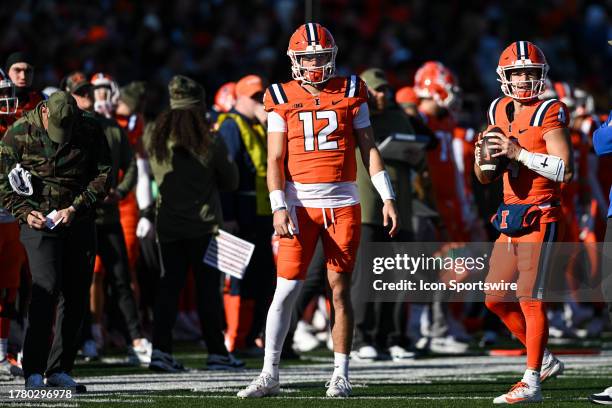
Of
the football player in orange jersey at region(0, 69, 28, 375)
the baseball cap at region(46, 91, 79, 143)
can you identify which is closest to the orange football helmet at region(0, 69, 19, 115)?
the football player in orange jersey at region(0, 69, 28, 375)

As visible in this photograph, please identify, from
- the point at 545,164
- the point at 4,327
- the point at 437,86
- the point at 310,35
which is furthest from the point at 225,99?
the point at 545,164

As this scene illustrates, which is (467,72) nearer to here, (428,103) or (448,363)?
(428,103)

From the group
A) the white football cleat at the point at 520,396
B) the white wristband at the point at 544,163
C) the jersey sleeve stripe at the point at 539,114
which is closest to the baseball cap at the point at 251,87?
the jersey sleeve stripe at the point at 539,114

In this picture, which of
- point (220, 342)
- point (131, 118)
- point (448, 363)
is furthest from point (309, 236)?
point (131, 118)

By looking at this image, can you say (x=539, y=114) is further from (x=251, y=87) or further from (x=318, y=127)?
(x=251, y=87)

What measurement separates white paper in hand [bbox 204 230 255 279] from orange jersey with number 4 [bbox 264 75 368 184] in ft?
6.65

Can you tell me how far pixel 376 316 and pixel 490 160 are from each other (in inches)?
140

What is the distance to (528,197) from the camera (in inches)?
314

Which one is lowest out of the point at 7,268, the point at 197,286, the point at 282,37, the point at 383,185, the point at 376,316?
the point at 376,316

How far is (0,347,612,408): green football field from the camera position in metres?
7.73

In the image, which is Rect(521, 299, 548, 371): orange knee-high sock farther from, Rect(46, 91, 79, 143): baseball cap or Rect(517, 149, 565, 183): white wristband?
Rect(46, 91, 79, 143): baseball cap

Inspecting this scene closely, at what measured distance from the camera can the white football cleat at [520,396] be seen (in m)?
7.65

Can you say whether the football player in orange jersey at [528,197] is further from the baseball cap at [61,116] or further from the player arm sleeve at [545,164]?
the baseball cap at [61,116]

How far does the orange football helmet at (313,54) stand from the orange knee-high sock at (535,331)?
1.71 meters
